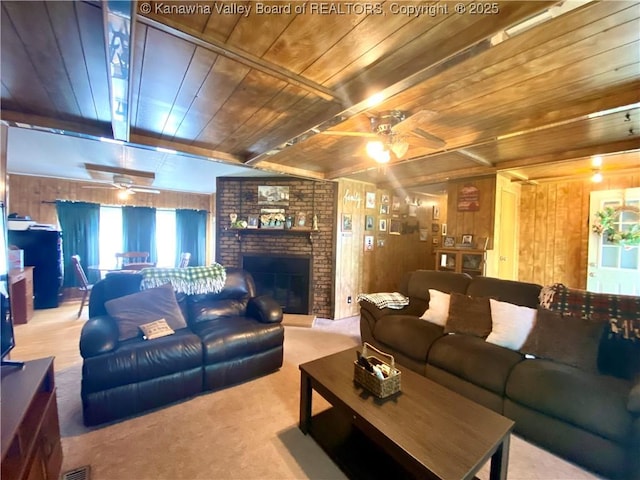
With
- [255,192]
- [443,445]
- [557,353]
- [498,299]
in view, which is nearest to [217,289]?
[255,192]

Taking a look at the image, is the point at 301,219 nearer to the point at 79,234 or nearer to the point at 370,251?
the point at 370,251

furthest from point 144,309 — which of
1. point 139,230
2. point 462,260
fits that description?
point 139,230

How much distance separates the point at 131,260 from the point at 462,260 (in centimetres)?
649

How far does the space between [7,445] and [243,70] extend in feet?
6.16

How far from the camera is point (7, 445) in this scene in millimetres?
865

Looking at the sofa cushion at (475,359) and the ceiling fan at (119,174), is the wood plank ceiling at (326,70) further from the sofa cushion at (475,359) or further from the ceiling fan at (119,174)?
the ceiling fan at (119,174)

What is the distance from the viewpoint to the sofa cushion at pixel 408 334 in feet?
7.84

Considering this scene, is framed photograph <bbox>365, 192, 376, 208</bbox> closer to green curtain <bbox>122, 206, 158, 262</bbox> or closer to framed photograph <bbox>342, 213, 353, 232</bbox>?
framed photograph <bbox>342, 213, 353, 232</bbox>

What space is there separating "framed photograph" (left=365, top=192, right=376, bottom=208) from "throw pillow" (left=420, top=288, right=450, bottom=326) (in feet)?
7.50

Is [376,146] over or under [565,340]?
over

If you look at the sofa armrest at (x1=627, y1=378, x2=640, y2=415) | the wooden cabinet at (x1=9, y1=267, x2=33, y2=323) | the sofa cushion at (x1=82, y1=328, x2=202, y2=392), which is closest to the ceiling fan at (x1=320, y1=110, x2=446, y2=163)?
the sofa armrest at (x1=627, y1=378, x2=640, y2=415)

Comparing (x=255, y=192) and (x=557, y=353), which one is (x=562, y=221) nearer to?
(x=557, y=353)

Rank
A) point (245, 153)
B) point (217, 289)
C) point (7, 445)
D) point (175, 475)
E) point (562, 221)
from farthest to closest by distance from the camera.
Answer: point (562, 221), point (245, 153), point (217, 289), point (175, 475), point (7, 445)

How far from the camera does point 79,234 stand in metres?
5.29
